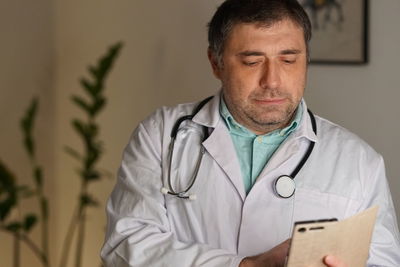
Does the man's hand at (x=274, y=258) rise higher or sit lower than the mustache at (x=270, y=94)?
lower

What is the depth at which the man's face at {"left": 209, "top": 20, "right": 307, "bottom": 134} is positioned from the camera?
180cm

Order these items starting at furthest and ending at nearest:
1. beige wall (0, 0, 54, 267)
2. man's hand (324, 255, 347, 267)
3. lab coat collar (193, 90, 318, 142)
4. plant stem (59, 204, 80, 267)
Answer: plant stem (59, 204, 80, 267) < beige wall (0, 0, 54, 267) < lab coat collar (193, 90, 318, 142) < man's hand (324, 255, 347, 267)

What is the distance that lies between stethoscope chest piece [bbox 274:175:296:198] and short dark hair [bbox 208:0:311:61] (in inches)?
14.3

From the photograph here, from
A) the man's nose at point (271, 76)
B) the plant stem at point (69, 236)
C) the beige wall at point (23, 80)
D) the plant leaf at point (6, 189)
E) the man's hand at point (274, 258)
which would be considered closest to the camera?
the man's hand at point (274, 258)

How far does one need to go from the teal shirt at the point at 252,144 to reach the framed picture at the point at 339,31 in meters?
0.50

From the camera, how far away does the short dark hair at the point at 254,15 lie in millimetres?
1822

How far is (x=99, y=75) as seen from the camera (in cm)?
240

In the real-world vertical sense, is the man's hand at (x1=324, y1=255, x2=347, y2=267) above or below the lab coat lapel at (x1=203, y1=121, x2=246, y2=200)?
below

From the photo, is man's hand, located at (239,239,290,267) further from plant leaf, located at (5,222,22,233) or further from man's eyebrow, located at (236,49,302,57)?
plant leaf, located at (5,222,22,233)

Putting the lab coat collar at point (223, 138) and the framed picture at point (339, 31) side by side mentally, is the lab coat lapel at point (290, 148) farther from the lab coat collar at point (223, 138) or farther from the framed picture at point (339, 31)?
the framed picture at point (339, 31)

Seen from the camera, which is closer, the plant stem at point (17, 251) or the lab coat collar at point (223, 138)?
the lab coat collar at point (223, 138)

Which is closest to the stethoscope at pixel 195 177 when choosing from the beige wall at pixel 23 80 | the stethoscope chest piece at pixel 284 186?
the stethoscope chest piece at pixel 284 186

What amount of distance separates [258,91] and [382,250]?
489mm

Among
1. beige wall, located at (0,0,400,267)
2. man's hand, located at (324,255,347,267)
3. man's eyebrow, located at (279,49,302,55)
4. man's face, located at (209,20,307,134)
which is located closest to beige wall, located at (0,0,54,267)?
beige wall, located at (0,0,400,267)
